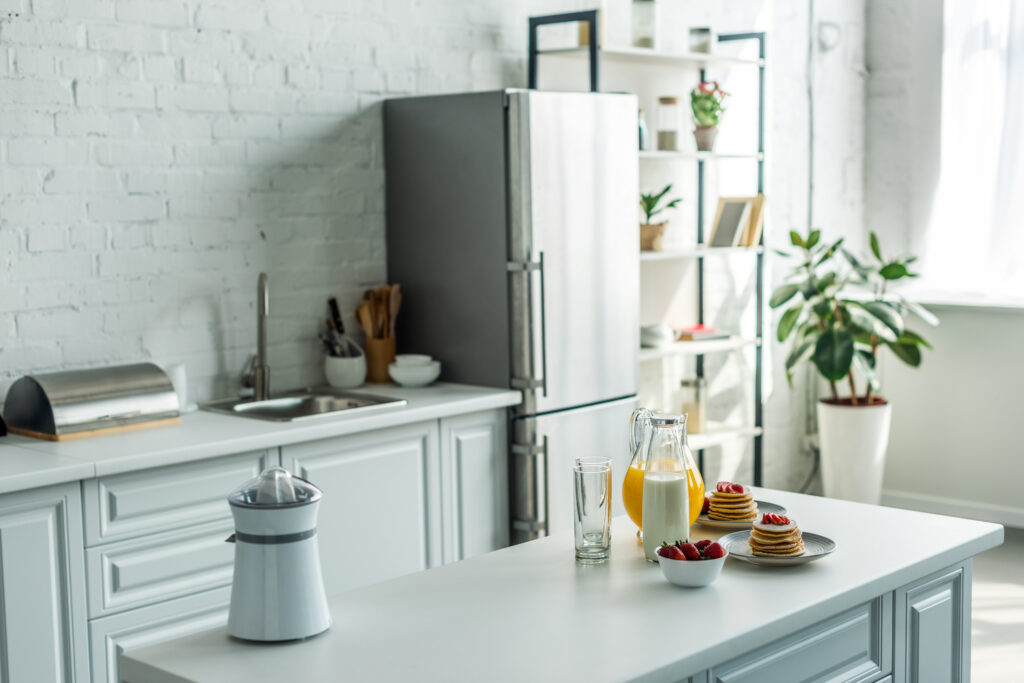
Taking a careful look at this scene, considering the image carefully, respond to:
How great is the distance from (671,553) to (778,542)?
0.24 metres

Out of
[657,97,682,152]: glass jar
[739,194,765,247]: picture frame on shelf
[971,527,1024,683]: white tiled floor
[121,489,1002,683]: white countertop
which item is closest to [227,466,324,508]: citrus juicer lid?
[121,489,1002,683]: white countertop

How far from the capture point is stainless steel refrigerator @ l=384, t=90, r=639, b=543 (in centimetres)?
384

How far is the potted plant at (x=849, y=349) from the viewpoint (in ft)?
16.8

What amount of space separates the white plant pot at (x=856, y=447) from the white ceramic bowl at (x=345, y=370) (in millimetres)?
2393

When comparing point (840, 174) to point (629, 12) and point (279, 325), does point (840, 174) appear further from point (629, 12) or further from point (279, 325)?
point (279, 325)

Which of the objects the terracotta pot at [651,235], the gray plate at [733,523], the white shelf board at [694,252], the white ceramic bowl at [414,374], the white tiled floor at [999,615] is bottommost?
the white tiled floor at [999,615]

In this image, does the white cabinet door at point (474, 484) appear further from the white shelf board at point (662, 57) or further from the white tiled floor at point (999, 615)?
the white tiled floor at point (999, 615)

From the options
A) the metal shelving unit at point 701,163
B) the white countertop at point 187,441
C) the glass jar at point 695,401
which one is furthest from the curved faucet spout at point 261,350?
the glass jar at point 695,401

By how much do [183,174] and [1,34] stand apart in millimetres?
659

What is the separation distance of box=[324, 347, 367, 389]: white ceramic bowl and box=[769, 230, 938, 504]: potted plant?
2116 millimetres

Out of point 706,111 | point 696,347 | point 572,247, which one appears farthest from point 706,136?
point 572,247

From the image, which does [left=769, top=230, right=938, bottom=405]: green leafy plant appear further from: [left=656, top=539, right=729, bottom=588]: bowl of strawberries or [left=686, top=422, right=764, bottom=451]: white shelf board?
[left=656, top=539, right=729, bottom=588]: bowl of strawberries

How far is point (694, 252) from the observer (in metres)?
4.77

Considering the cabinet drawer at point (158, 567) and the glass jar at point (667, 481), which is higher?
the glass jar at point (667, 481)
